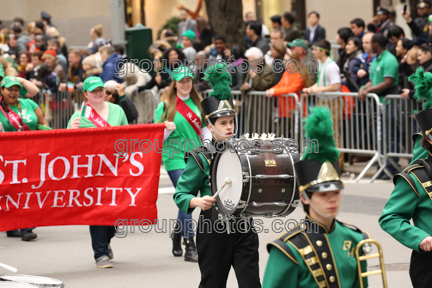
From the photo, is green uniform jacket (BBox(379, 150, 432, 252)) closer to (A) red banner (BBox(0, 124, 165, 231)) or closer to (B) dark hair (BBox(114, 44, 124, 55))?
(A) red banner (BBox(0, 124, 165, 231))

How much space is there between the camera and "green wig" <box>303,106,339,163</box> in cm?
350

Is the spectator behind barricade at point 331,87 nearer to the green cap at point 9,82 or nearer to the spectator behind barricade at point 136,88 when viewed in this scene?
the spectator behind barricade at point 136,88

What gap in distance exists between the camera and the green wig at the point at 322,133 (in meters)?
3.50

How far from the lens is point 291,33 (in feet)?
49.9

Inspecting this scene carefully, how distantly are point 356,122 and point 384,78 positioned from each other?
33.6 inches

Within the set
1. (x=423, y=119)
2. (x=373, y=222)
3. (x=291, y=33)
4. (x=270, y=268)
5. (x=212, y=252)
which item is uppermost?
(x=291, y=33)

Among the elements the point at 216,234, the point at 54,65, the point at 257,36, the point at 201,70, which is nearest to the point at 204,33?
the point at 257,36

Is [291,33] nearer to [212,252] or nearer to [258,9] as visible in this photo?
[212,252]

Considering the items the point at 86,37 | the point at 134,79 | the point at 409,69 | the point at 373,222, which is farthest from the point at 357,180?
the point at 86,37

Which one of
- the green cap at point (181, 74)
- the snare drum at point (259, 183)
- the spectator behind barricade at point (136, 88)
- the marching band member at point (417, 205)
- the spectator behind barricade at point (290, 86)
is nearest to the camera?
the marching band member at point (417, 205)

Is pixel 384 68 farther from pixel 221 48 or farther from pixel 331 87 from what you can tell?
pixel 221 48

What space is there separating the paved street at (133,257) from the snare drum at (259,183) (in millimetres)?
2178

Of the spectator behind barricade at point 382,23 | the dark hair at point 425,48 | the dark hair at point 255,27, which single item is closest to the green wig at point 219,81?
the dark hair at point 425,48

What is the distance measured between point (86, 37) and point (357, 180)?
2148 centimetres
